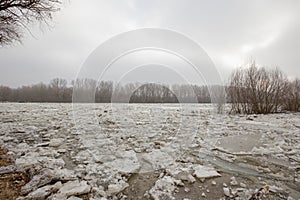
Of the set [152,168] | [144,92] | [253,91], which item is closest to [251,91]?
[253,91]

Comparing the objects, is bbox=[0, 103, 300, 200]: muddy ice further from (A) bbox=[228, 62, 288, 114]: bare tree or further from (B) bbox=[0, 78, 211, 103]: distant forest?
(A) bbox=[228, 62, 288, 114]: bare tree

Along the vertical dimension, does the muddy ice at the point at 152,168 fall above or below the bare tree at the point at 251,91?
below

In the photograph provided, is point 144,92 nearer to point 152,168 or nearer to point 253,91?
point 152,168

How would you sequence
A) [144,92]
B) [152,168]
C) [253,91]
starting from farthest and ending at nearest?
[253,91] → [144,92] → [152,168]

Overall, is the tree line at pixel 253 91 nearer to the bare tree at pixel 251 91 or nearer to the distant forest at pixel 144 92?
the bare tree at pixel 251 91

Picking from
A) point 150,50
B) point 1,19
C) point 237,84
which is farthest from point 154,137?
point 237,84

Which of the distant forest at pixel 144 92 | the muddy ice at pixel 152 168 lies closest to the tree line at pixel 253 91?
the distant forest at pixel 144 92

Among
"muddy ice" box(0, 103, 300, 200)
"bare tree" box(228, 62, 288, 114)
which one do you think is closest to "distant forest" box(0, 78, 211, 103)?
"muddy ice" box(0, 103, 300, 200)

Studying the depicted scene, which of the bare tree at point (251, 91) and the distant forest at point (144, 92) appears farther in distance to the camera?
the bare tree at point (251, 91)

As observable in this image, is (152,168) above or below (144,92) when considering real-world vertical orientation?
A: below

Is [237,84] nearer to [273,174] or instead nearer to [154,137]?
[154,137]

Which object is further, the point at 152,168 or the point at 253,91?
the point at 253,91

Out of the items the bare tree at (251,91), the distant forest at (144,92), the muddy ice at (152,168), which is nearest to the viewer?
the muddy ice at (152,168)

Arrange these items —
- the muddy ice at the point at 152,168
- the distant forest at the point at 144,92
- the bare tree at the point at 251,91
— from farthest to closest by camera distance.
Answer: the bare tree at the point at 251,91, the distant forest at the point at 144,92, the muddy ice at the point at 152,168
